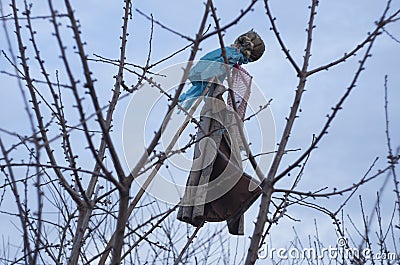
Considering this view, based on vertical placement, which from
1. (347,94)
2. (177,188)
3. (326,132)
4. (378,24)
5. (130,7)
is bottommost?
(326,132)

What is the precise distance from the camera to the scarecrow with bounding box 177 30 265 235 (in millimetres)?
3215

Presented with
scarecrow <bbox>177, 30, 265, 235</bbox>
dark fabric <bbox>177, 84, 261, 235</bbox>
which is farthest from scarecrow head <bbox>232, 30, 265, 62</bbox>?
dark fabric <bbox>177, 84, 261, 235</bbox>

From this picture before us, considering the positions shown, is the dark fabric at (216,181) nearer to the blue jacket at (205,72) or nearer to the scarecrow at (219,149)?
the scarecrow at (219,149)

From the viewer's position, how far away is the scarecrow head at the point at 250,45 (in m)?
3.37

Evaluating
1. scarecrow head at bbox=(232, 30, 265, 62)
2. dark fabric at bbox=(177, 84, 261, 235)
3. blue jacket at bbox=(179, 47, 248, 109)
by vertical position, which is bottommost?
dark fabric at bbox=(177, 84, 261, 235)

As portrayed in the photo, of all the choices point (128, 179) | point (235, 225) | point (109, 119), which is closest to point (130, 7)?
point (109, 119)

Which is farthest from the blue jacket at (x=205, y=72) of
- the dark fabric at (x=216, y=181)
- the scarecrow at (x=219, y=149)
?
the dark fabric at (x=216, y=181)

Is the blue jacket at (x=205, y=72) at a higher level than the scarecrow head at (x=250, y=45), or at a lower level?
lower

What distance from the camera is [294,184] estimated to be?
285 cm

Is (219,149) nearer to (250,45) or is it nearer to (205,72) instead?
(205,72)

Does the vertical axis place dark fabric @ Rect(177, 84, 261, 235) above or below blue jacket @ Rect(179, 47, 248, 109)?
below

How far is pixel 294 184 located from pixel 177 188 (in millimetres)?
724

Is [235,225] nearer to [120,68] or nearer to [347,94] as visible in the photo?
[120,68]

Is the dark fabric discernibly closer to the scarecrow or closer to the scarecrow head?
the scarecrow
